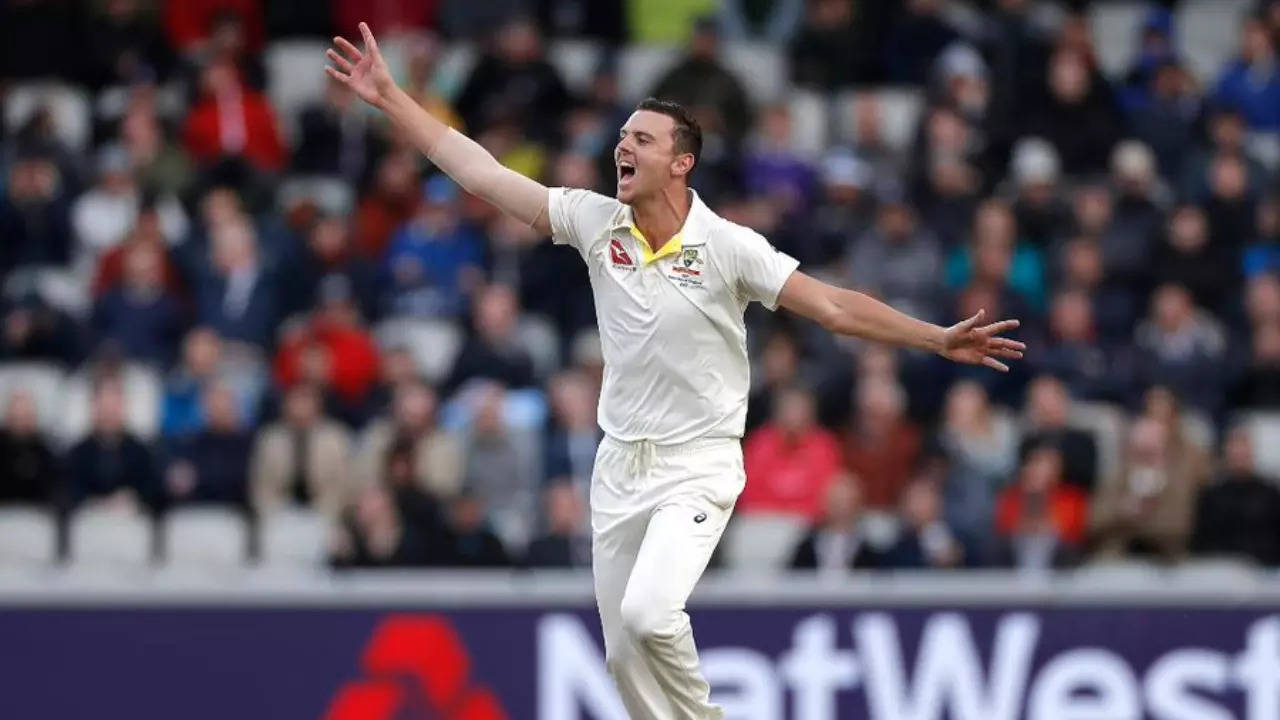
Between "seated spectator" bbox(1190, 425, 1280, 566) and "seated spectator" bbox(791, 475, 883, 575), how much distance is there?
216cm

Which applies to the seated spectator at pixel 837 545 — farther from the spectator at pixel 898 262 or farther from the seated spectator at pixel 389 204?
the seated spectator at pixel 389 204

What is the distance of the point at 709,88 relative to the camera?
1836 centimetres

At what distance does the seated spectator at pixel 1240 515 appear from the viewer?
15453mm

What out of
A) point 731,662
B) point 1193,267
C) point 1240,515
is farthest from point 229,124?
point 1240,515

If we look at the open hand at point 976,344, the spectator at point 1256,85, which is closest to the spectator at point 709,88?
the spectator at point 1256,85

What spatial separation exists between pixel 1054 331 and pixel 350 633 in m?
5.59

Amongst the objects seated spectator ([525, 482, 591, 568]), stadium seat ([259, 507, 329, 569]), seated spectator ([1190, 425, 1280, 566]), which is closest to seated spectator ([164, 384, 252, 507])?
stadium seat ([259, 507, 329, 569])

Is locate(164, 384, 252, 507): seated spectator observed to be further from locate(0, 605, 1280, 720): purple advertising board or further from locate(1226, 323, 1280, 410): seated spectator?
locate(1226, 323, 1280, 410): seated spectator

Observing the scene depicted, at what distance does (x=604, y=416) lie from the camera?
970 cm

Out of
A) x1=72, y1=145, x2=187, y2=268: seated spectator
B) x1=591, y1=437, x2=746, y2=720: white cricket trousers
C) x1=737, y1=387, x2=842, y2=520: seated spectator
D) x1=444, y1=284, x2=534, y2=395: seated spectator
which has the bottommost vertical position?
x1=591, y1=437, x2=746, y2=720: white cricket trousers

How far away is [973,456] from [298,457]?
4184 millimetres

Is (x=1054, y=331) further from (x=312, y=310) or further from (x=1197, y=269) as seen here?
(x=312, y=310)

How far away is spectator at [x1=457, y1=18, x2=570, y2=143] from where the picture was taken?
60.9 ft

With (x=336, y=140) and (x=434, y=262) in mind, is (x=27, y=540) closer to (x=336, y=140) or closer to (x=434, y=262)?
(x=434, y=262)
